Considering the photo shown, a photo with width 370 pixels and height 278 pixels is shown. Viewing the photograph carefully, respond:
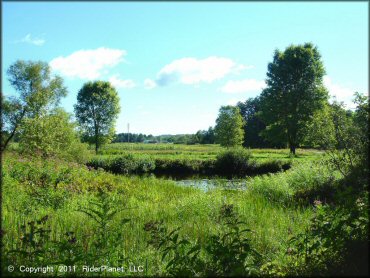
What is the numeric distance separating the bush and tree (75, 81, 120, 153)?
70.9 ft

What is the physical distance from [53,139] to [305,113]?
30.1 metres

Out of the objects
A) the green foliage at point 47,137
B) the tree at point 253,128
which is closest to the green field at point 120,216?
the green foliage at point 47,137

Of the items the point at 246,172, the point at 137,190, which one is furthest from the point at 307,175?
the point at 246,172

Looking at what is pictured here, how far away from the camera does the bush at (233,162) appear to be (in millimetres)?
31172

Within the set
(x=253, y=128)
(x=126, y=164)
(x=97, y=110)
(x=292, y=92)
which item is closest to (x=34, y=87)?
(x=97, y=110)

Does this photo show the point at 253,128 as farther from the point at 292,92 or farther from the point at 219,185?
the point at 219,185

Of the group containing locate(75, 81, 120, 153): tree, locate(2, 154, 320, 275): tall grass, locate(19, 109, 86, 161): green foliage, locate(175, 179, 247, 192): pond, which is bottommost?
locate(175, 179, 247, 192): pond

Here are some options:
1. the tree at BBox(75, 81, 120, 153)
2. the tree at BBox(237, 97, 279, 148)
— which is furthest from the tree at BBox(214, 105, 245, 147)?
the tree at BBox(75, 81, 120, 153)

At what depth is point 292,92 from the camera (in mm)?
42375

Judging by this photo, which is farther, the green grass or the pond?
the green grass

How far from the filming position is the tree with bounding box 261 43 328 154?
4119 centimetres

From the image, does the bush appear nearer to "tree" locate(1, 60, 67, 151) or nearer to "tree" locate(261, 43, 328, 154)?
"tree" locate(261, 43, 328, 154)

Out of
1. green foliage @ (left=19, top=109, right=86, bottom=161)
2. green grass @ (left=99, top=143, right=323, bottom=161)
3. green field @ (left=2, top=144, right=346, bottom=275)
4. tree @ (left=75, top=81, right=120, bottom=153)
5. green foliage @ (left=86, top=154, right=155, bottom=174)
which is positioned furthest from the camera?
tree @ (left=75, top=81, right=120, bottom=153)

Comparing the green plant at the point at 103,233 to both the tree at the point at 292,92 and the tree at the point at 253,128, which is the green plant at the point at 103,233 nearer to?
the tree at the point at 292,92
